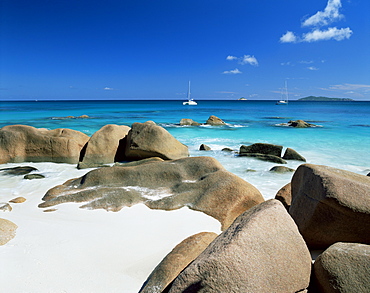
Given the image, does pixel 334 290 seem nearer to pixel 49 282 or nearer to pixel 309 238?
pixel 309 238

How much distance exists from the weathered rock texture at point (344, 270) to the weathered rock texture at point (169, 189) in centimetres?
178

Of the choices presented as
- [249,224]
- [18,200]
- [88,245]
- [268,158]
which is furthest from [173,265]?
[268,158]

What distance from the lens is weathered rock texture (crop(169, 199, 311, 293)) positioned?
1767mm

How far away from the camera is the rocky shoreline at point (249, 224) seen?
6.07ft

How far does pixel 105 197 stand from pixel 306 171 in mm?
3152

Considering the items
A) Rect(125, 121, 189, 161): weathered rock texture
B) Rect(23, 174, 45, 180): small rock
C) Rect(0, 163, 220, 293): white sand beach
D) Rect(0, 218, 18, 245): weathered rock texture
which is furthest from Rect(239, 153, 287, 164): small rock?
Rect(0, 218, 18, 245): weathered rock texture

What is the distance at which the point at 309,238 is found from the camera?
124 inches

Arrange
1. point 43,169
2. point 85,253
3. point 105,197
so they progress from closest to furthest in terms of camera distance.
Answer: point 85,253, point 105,197, point 43,169

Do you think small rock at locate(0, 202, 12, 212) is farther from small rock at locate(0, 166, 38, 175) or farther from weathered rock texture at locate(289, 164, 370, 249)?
weathered rock texture at locate(289, 164, 370, 249)

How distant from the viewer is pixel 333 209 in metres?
2.89

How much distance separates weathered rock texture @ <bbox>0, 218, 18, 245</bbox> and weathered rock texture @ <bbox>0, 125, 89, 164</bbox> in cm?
520

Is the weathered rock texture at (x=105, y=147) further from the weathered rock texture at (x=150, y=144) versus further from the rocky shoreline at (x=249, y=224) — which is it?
the rocky shoreline at (x=249, y=224)

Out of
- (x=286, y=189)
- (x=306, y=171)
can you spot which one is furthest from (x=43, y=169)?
(x=306, y=171)

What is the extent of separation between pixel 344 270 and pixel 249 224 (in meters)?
0.77
